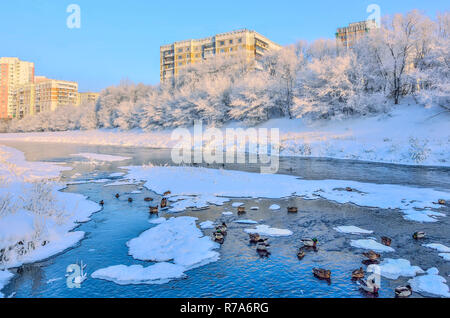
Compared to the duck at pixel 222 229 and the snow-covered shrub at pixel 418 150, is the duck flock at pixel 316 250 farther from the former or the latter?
the snow-covered shrub at pixel 418 150

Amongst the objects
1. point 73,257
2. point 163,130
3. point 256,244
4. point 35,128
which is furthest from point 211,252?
Answer: point 35,128

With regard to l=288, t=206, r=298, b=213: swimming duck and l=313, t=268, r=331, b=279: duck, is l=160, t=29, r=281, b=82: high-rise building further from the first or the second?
l=313, t=268, r=331, b=279: duck

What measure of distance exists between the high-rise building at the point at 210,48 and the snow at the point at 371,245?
94.3 metres

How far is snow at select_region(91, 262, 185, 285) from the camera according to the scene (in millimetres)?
5660

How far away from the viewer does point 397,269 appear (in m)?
5.96

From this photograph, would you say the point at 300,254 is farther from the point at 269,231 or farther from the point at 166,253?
the point at 166,253

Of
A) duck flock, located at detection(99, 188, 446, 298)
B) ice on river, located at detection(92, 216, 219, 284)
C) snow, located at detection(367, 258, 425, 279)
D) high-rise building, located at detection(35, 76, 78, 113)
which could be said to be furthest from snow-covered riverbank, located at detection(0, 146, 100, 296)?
high-rise building, located at detection(35, 76, 78, 113)

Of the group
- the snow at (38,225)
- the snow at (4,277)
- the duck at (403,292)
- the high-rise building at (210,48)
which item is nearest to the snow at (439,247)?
the duck at (403,292)

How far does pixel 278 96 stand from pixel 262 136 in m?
9.50

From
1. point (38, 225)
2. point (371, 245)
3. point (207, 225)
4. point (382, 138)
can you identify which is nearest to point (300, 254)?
point (371, 245)

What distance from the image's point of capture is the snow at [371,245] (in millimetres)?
7008

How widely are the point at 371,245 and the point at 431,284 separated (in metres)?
1.91

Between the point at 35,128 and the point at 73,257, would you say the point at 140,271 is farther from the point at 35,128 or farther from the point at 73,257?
the point at 35,128

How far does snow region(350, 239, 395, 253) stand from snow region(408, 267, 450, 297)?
1203mm
